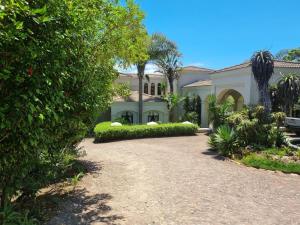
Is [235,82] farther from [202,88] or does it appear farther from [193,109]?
[193,109]

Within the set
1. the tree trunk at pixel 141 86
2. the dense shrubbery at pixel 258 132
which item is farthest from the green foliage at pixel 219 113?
the tree trunk at pixel 141 86

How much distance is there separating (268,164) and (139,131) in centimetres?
1261

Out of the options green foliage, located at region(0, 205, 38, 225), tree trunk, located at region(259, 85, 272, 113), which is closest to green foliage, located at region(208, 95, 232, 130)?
tree trunk, located at region(259, 85, 272, 113)

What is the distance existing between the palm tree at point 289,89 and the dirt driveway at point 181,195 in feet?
32.7

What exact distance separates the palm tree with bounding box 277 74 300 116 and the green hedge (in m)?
7.52

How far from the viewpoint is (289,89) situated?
21422 millimetres

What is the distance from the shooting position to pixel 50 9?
4.73 m

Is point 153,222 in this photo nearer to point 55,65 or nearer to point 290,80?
point 55,65

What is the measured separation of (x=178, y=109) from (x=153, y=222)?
3106 centimetres

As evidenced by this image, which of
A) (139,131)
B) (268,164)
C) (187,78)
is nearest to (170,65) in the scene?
(187,78)

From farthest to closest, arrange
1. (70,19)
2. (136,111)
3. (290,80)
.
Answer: (136,111) → (290,80) → (70,19)

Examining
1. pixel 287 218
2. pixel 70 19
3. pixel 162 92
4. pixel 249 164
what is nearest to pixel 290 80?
pixel 249 164

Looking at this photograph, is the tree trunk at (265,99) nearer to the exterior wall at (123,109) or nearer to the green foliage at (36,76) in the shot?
the green foliage at (36,76)

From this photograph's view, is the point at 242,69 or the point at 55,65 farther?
the point at 242,69
